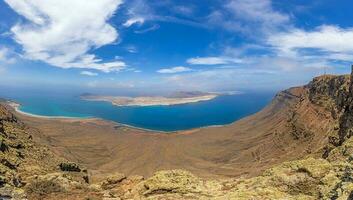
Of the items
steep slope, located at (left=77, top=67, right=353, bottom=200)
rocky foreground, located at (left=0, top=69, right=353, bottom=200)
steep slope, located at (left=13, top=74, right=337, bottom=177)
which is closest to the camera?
steep slope, located at (left=77, top=67, right=353, bottom=200)

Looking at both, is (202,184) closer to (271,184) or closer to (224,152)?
(271,184)

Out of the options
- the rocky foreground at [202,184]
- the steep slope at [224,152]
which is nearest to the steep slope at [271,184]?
the rocky foreground at [202,184]

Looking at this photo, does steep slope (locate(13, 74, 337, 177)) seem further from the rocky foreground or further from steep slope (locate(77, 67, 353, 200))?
steep slope (locate(77, 67, 353, 200))

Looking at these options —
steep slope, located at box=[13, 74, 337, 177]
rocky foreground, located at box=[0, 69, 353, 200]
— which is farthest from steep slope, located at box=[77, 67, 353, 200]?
steep slope, located at box=[13, 74, 337, 177]

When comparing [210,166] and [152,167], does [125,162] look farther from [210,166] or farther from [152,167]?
[210,166]

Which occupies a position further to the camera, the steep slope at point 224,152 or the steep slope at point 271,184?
the steep slope at point 224,152

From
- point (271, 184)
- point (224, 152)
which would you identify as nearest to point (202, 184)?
point (271, 184)

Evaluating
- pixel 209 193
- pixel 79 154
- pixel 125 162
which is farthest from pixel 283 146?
pixel 209 193

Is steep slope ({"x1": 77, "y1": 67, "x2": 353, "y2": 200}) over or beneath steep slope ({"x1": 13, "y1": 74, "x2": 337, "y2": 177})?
over

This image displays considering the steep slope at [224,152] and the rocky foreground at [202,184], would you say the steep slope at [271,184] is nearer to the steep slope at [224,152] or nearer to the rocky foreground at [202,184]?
the rocky foreground at [202,184]

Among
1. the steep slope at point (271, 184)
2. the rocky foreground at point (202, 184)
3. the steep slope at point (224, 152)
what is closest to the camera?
the steep slope at point (271, 184)

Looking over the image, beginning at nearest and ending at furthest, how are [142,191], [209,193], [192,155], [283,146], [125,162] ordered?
[209,193] → [142,191] → [283,146] → [125,162] → [192,155]
